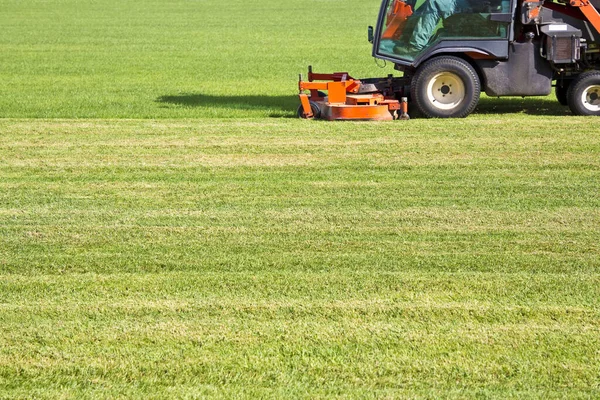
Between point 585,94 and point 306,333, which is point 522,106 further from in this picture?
point 306,333

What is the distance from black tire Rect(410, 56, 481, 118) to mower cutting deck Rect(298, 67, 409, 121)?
321 millimetres

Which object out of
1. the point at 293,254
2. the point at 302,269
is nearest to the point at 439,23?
the point at 293,254

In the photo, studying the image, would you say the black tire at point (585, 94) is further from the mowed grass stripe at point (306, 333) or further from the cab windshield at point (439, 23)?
the mowed grass stripe at point (306, 333)

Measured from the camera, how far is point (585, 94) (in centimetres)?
1265

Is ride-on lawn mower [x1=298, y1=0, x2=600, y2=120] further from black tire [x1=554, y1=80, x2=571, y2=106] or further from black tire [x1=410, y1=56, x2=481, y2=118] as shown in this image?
black tire [x1=554, y1=80, x2=571, y2=106]

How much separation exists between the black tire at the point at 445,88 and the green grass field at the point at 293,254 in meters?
0.34

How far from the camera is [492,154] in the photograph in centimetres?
1018

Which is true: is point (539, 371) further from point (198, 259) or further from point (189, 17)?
point (189, 17)

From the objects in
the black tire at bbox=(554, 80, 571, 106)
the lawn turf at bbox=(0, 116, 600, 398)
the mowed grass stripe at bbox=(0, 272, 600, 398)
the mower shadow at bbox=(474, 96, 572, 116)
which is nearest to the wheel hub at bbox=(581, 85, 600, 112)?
the black tire at bbox=(554, 80, 571, 106)

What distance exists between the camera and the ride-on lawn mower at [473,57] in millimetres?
12289

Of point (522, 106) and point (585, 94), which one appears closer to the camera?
point (585, 94)

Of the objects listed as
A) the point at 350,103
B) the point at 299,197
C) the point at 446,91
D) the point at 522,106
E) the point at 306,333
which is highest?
the point at 446,91

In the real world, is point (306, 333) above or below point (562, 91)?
below

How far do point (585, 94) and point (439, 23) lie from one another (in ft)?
7.32
